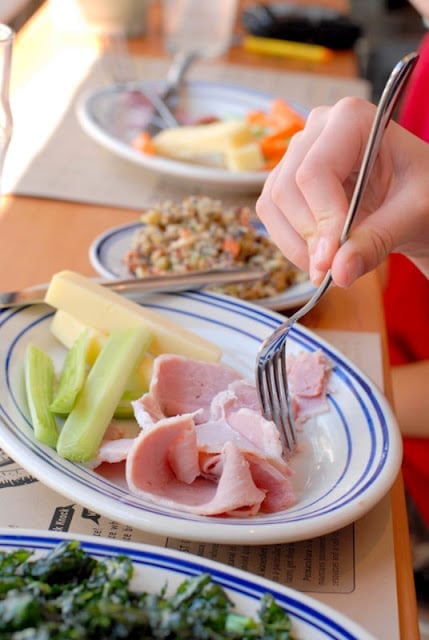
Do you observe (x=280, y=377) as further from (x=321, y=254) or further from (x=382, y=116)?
(x=382, y=116)

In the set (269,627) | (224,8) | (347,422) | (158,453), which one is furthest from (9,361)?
(224,8)

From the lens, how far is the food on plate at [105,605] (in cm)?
57

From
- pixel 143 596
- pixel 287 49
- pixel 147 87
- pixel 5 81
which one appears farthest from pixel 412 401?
pixel 287 49

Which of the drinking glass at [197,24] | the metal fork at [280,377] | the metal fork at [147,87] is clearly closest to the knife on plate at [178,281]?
the metal fork at [280,377]

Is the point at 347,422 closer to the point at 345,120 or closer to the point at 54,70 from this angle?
the point at 345,120

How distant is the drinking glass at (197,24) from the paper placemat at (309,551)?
1.94 meters

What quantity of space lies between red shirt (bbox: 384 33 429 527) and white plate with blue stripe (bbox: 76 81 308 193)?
31cm

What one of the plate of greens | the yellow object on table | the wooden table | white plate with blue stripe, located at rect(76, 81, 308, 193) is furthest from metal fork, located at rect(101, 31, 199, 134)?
the plate of greens

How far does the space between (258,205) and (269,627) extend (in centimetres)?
52

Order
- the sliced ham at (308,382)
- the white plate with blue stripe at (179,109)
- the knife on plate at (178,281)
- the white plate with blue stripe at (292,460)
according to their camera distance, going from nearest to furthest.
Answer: the white plate with blue stripe at (292,460) → the sliced ham at (308,382) → the knife on plate at (178,281) → the white plate with blue stripe at (179,109)

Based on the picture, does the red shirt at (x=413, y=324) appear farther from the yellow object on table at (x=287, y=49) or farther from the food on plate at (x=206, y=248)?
the yellow object on table at (x=287, y=49)

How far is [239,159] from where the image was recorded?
164cm

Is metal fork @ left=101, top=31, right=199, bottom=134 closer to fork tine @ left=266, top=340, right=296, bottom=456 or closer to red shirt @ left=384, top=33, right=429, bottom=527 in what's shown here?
red shirt @ left=384, top=33, right=429, bottom=527

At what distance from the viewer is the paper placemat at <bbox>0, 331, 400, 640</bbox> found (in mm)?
744
